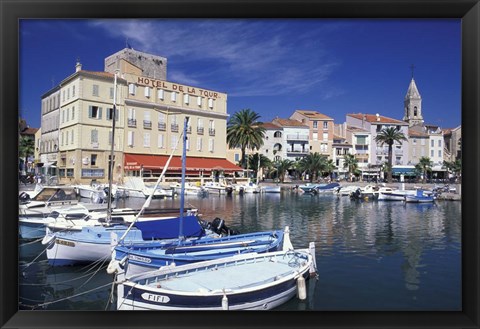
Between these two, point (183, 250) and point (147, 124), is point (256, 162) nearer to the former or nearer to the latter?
point (147, 124)

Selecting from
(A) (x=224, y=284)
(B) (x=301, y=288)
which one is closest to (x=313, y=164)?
(B) (x=301, y=288)

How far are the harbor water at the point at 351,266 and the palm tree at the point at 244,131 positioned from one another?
213cm

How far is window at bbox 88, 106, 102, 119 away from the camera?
24.1ft

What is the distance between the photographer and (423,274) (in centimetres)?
553

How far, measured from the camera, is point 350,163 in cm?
1409

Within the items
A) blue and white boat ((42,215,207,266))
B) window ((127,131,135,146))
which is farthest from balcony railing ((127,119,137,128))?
blue and white boat ((42,215,207,266))

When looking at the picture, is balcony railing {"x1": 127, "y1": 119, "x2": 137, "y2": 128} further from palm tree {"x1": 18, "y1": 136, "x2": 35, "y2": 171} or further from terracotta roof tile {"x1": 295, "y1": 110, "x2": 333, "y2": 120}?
terracotta roof tile {"x1": 295, "y1": 110, "x2": 333, "y2": 120}

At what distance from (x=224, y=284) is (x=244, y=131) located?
6.00 metres

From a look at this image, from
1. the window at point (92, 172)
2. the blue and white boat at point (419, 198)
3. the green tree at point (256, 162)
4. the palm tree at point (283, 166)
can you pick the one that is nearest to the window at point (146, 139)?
the window at point (92, 172)

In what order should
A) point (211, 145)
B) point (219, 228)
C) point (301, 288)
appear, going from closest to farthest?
point (301, 288) < point (219, 228) < point (211, 145)

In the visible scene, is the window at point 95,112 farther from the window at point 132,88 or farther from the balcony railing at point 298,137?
the balcony railing at point 298,137

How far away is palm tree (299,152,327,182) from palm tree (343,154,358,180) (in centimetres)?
81

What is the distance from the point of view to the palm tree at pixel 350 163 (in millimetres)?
12488

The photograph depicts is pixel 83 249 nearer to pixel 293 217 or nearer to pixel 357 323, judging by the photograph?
pixel 357 323
